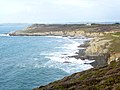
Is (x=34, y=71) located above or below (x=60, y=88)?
below

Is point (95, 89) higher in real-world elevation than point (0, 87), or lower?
higher

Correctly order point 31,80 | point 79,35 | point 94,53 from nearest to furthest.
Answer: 1. point 31,80
2. point 94,53
3. point 79,35

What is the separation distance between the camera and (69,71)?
65.8 meters

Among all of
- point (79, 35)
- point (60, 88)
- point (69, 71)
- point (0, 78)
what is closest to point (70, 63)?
point (69, 71)

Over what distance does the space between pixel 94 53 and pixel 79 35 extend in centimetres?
10229

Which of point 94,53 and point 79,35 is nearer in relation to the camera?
point 94,53

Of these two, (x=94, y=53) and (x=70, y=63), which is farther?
(x=94, y=53)

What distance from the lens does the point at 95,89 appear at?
2886 centimetres

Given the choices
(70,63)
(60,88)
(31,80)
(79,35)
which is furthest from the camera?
(79,35)

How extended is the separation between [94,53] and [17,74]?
114 feet

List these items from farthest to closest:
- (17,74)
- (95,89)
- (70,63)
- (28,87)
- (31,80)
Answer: (70,63) → (17,74) → (31,80) → (28,87) → (95,89)

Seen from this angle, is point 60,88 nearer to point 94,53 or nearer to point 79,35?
point 94,53

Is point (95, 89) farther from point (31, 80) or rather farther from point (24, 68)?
point (24, 68)

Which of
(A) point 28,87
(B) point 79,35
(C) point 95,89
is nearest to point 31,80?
(A) point 28,87
